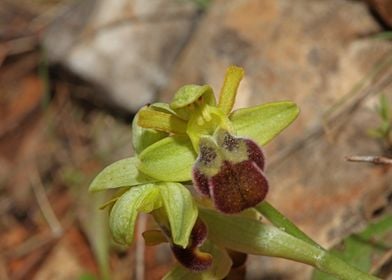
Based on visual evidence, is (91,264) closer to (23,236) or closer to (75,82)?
(23,236)

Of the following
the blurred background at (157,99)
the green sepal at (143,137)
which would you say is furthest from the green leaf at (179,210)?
the blurred background at (157,99)

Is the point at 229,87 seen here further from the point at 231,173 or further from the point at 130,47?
Result: the point at 130,47

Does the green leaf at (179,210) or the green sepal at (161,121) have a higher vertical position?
the green sepal at (161,121)

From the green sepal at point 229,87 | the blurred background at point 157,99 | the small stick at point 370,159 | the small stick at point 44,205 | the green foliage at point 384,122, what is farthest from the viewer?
the small stick at point 44,205

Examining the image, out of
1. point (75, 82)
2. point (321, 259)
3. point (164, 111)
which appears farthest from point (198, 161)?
point (75, 82)

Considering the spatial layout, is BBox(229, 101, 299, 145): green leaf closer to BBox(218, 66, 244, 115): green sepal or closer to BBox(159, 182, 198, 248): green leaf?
BBox(218, 66, 244, 115): green sepal

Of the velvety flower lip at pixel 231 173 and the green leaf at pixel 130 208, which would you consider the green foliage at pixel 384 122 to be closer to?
the velvety flower lip at pixel 231 173

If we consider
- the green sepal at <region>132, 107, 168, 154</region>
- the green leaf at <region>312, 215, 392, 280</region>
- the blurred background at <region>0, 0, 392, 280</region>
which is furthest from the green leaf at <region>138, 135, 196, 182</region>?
the blurred background at <region>0, 0, 392, 280</region>

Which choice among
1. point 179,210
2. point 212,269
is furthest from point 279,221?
point 179,210
